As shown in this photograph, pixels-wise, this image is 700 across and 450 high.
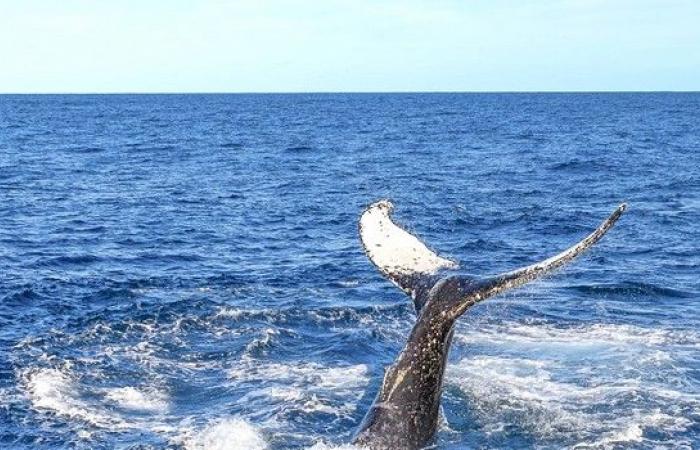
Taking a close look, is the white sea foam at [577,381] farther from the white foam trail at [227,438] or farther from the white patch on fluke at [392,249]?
the white foam trail at [227,438]

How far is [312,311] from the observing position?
18078mm

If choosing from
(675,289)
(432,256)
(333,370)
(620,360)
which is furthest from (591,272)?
(432,256)

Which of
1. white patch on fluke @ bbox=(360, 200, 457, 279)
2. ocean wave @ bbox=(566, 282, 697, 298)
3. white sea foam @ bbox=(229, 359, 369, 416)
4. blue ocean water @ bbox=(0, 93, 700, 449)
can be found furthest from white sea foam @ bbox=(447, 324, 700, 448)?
ocean wave @ bbox=(566, 282, 697, 298)

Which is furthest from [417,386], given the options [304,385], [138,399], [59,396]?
[59,396]

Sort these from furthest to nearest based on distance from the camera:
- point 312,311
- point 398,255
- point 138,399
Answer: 1. point 312,311
2. point 138,399
3. point 398,255

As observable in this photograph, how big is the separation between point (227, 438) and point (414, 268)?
3244 mm

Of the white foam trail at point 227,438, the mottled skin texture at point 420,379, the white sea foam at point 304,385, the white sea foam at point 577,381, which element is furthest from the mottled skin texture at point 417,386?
the white sea foam at point 304,385

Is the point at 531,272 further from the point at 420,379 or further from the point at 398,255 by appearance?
the point at 398,255

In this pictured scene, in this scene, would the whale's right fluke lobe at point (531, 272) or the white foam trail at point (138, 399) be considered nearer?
the whale's right fluke lobe at point (531, 272)

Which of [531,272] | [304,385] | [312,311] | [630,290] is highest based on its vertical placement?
[531,272]

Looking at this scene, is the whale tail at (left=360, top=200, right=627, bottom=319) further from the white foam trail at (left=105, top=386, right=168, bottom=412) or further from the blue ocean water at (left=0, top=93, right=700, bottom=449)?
the white foam trail at (left=105, top=386, right=168, bottom=412)

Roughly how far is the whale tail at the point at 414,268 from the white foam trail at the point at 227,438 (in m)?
2.72

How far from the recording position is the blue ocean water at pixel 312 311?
40.6 ft

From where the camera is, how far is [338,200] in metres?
34.2
